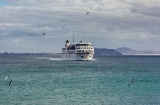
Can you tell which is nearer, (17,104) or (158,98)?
(17,104)

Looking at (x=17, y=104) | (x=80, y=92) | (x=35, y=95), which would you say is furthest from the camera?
(x=80, y=92)

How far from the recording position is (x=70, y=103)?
53.1 metres

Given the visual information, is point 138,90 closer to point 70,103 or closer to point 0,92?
point 70,103

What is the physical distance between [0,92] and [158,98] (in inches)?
1132

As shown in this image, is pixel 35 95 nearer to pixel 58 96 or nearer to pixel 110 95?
pixel 58 96

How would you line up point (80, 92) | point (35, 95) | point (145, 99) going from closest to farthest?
1. point (145, 99)
2. point (35, 95)
3. point (80, 92)

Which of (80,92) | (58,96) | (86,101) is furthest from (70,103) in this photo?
(80,92)

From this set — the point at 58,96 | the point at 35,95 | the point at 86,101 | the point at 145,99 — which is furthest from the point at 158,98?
the point at 35,95

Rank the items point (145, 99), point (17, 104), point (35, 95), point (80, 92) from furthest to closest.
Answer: point (80, 92)
point (35, 95)
point (145, 99)
point (17, 104)

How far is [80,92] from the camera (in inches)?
2584

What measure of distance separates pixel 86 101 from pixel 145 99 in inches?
393

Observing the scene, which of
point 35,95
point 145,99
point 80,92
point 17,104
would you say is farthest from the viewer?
point 80,92

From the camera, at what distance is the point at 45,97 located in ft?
194

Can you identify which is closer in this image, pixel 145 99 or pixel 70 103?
pixel 70 103
